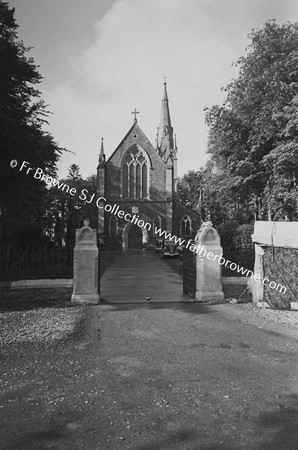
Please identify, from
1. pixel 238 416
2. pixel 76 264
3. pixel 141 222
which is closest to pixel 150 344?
pixel 238 416

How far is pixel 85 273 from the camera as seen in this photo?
9758 mm

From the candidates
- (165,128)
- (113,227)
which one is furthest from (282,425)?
(165,128)

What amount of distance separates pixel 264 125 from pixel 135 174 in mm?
25084

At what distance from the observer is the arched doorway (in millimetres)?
41750

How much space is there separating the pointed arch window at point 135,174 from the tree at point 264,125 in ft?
65.8

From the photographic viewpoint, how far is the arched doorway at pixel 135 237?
137ft

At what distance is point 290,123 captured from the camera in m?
17.6

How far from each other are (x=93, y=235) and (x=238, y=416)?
698 cm

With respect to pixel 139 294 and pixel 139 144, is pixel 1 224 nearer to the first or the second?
pixel 139 294

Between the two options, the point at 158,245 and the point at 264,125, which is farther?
the point at 158,245

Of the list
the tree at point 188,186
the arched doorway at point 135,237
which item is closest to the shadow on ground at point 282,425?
the arched doorway at point 135,237

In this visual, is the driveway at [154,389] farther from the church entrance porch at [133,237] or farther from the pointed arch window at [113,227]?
the pointed arch window at [113,227]

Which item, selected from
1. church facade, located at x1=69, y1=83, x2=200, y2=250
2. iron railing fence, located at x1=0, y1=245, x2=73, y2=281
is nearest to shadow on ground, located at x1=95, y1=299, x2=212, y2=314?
iron railing fence, located at x1=0, y1=245, x2=73, y2=281

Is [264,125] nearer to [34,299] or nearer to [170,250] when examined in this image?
[170,250]
